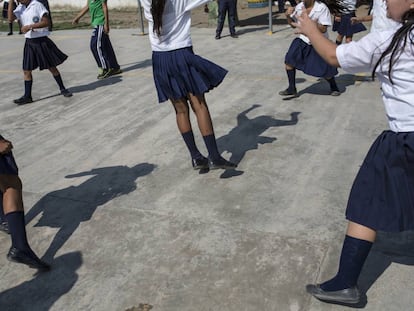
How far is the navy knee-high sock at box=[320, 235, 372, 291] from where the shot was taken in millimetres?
2273

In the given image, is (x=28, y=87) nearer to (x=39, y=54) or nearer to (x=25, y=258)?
(x=39, y=54)

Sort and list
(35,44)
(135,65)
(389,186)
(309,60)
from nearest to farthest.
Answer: (389,186) < (309,60) < (35,44) < (135,65)

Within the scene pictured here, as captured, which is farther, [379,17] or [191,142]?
[379,17]

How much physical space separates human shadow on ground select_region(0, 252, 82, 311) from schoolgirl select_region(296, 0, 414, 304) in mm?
1577

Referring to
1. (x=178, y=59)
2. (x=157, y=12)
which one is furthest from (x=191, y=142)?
(x=157, y=12)

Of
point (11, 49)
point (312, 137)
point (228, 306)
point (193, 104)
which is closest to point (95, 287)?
point (228, 306)

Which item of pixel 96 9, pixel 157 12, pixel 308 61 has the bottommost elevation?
pixel 308 61

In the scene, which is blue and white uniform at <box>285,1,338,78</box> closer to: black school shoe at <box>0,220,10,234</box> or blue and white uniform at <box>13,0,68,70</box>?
blue and white uniform at <box>13,0,68,70</box>

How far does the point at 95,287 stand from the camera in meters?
2.72

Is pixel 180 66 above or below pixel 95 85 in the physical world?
above

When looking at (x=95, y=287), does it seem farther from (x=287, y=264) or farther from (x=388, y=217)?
(x=388, y=217)

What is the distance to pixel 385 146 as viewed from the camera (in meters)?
2.19

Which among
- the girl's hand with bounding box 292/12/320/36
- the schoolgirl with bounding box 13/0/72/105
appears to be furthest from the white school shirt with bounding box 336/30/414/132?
the schoolgirl with bounding box 13/0/72/105

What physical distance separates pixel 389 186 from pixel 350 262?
0.43 meters
